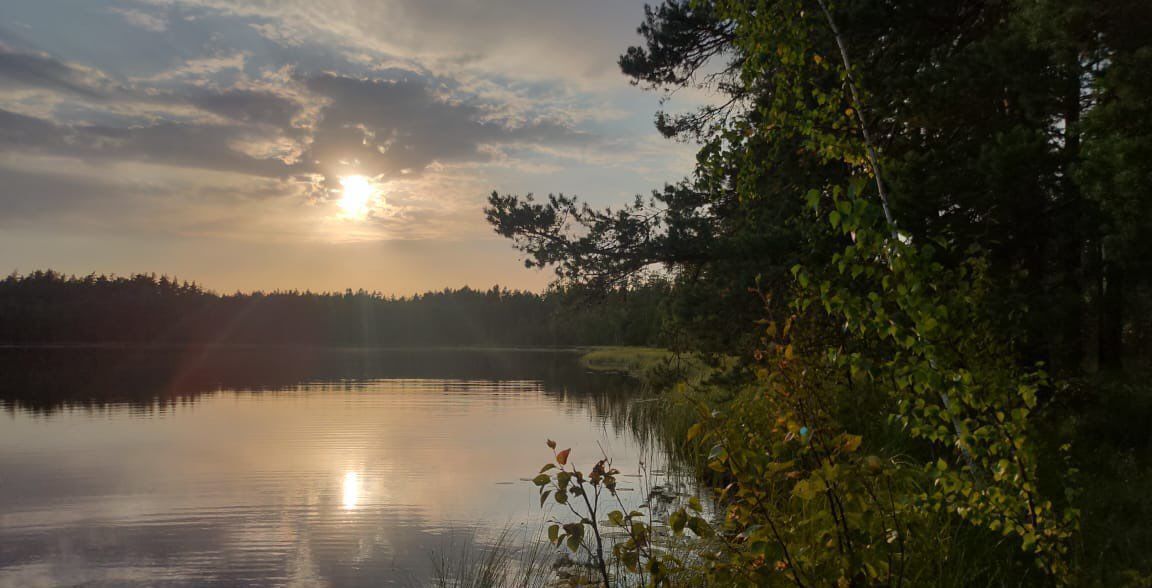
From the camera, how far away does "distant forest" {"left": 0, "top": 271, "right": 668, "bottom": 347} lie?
119m

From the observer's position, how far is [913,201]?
36.0 ft

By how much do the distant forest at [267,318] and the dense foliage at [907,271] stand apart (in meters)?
51.6

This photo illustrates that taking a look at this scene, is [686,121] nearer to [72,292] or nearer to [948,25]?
[948,25]

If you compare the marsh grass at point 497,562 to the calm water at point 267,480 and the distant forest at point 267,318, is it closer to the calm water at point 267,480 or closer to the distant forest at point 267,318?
the calm water at point 267,480

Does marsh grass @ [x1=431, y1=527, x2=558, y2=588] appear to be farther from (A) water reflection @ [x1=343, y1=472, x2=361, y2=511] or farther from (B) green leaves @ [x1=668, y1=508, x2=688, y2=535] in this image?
(B) green leaves @ [x1=668, y1=508, x2=688, y2=535]

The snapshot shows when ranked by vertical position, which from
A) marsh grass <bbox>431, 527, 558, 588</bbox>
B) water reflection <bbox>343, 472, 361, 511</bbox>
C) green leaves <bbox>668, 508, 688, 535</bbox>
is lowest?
water reflection <bbox>343, 472, 361, 511</bbox>

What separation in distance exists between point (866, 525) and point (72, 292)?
155m

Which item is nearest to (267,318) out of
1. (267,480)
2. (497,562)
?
(267,480)

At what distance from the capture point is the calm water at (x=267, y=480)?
30.9ft

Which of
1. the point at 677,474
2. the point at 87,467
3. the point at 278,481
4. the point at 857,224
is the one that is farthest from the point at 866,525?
the point at 87,467

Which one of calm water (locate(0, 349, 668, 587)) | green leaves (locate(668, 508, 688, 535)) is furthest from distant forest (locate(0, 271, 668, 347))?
green leaves (locate(668, 508, 688, 535))

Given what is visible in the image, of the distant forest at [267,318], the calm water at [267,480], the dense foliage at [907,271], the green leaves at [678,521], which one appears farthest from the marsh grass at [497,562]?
the distant forest at [267,318]

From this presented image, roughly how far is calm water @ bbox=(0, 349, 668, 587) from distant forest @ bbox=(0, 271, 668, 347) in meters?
44.4

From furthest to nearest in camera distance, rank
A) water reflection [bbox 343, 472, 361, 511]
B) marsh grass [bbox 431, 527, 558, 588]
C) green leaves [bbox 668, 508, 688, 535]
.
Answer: water reflection [bbox 343, 472, 361, 511] → marsh grass [bbox 431, 527, 558, 588] → green leaves [bbox 668, 508, 688, 535]
